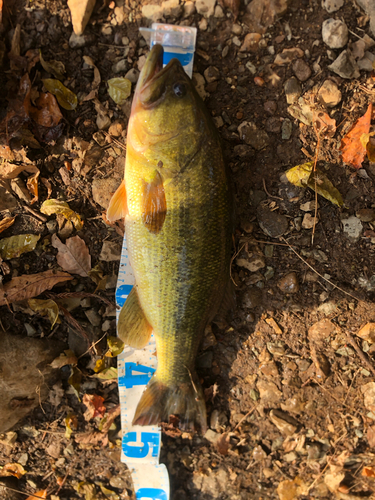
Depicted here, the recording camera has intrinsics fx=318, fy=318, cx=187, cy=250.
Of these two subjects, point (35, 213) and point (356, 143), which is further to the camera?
point (35, 213)

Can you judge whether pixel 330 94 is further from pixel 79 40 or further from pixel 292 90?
pixel 79 40

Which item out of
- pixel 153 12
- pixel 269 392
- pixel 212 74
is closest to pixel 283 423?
pixel 269 392

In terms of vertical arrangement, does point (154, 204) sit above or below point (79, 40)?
below

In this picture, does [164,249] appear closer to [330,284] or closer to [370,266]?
[330,284]

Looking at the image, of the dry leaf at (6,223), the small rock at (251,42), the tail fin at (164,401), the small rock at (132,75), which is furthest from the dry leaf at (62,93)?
the tail fin at (164,401)

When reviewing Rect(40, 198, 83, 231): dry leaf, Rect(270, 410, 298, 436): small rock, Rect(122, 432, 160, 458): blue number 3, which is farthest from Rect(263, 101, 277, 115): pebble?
Rect(122, 432, 160, 458): blue number 3

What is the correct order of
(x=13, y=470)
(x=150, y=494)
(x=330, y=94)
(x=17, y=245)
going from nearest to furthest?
(x=330, y=94), (x=17, y=245), (x=150, y=494), (x=13, y=470)
